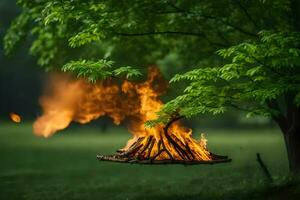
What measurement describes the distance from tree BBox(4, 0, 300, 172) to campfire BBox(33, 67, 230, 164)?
2.26 feet

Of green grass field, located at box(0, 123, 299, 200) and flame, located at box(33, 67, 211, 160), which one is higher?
flame, located at box(33, 67, 211, 160)

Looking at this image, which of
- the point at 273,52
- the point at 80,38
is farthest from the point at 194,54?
the point at 273,52

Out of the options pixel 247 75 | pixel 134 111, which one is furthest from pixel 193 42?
pixel 247 75

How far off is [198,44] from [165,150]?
8.40 meters

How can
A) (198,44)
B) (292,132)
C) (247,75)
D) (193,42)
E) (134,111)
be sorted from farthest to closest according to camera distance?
(193,42) < (198,44) < (292,132) < (134,111) < (247,75)

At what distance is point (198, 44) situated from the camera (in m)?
20.4

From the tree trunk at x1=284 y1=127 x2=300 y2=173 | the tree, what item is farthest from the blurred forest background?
the tree trunk at x1=284 y1=127 x2=300 y2=173

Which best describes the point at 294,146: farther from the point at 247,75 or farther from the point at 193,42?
the point at 193,42

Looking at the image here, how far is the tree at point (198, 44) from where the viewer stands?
11609mm

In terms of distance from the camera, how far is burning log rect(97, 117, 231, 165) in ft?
41.8

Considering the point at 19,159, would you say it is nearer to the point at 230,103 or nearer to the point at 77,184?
the point at 77,184

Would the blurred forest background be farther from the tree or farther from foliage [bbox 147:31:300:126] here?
foliage [bbox 147:31:300:126]

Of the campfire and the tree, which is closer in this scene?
the tree

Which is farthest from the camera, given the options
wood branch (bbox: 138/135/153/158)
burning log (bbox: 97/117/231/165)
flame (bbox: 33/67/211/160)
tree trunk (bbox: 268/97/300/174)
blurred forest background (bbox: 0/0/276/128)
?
blurred forest background (bbox: 0/0/276/128)
